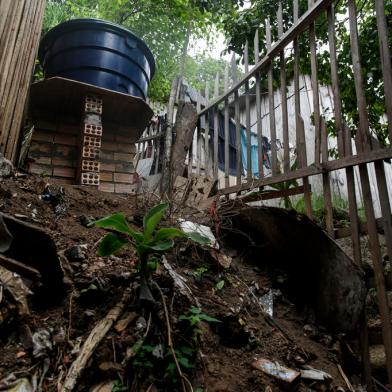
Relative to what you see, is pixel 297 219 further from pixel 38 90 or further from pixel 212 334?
pixel 38 90

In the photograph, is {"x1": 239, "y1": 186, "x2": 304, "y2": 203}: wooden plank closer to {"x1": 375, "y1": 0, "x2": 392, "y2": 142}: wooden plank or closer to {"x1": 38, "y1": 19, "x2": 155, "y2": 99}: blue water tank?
{"x1": 375, "y1": 0, "x2": 392, "y2": 142}: wooden plank

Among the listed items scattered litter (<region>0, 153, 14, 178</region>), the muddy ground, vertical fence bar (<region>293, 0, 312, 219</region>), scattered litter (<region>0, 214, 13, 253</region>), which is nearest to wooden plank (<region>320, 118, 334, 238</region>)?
vertical fence bar (<region>293, 0, 312, 219</region>)

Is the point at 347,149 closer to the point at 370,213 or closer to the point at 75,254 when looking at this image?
the point at 370,213

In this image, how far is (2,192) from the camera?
2.08 m

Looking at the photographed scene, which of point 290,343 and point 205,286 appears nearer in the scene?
point 290,343

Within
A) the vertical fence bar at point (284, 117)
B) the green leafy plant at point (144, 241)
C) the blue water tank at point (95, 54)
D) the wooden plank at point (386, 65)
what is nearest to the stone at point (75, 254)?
the green leafy plant at point (144, 241)

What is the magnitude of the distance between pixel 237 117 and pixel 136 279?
96.4 inches

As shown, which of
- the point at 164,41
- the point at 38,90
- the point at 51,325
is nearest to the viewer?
the point at 51,325

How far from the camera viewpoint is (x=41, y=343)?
51.1 inches

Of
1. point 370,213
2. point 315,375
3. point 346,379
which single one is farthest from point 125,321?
point 370,213

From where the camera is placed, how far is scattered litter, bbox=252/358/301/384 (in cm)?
147

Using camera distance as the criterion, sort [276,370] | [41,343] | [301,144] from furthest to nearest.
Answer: [301,144]
[276,370]
[41,343]

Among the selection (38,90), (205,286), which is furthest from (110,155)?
(205,286)

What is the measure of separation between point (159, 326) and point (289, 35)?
8.79 feet
